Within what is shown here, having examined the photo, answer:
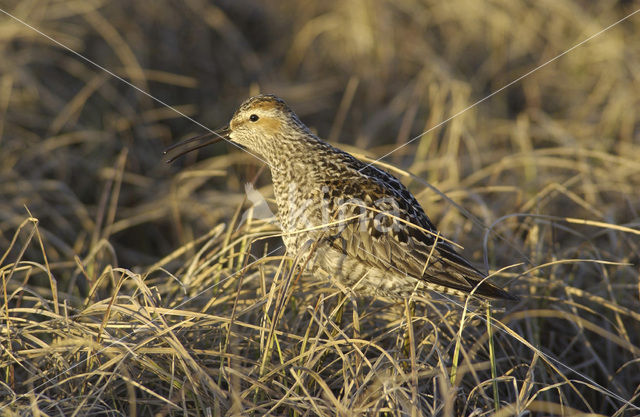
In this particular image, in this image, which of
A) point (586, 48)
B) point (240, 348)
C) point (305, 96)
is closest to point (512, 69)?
point (586, 48)

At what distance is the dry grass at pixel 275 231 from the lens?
332 cm

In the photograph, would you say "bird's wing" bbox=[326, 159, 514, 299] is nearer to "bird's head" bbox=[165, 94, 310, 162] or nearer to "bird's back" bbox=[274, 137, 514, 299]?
"bird's back" bbox=[274, 137, 514, 299]

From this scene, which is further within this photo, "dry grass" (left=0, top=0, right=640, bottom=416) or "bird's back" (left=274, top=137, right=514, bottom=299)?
"bird's back" (left=274, top=137, right=514, bottom=299)

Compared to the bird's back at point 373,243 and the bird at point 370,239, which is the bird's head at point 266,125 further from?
the bird's back at point 373,243

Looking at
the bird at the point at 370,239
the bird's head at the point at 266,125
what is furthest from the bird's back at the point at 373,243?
the bird's head at the point at 266,125

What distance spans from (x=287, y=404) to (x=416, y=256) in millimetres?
1096

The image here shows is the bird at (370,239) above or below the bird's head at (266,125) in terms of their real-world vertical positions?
below

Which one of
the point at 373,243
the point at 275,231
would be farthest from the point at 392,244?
the point at 275,231

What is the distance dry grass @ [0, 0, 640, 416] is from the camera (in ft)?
10.9

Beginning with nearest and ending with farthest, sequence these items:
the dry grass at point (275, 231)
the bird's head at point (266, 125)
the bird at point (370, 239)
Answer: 1. the dry grass at point (275, 231)
2. the bird at point (370, 239)
3. the bird's head at point (266, 125)

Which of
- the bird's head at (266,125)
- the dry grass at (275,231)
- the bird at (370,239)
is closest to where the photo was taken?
the dry grass at (275,231)

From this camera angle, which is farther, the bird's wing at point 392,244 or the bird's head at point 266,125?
the bird's head at point 266,125

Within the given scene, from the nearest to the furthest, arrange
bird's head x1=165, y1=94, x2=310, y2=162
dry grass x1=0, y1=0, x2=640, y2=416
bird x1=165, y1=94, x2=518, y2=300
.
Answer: dry grass x1=0, y1=0, x2=640, y2=416 → bird x1=165, y1=94, x2=518, y2=300 → bird's head x1=165, y1=94, x2=310, y2=162

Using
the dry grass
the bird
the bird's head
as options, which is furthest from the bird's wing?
the bird's head
